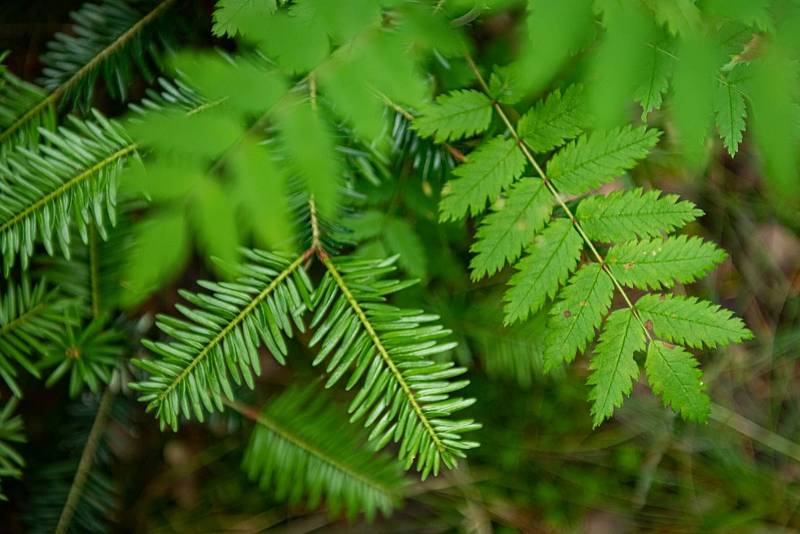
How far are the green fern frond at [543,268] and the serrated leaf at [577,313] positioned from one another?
21 millimetres

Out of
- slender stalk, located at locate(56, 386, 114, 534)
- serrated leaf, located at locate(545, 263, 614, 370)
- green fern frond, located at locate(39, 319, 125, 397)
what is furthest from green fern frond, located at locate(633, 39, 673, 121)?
slender stalk, located at locate(56, 386, 114, 534)

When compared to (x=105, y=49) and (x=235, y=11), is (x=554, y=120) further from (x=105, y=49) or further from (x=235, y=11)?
(x=105, y=49)

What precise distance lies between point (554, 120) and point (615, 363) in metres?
0.37

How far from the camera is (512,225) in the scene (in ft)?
2.94

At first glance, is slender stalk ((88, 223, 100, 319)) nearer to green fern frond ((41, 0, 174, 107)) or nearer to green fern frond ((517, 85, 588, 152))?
green fern frond ((41, 0, 174, 107))

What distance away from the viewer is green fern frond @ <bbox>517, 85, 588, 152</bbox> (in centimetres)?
90

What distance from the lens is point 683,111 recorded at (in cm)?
51

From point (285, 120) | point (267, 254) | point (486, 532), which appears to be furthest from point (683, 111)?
point (486, 532)

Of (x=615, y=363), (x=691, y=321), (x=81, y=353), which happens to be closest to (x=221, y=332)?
(x=81, y=353)

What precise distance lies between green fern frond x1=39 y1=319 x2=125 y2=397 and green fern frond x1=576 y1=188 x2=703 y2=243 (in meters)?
0.89

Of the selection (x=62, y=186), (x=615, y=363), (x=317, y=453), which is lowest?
(x=317, y=453)

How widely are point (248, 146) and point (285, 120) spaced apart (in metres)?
0.04

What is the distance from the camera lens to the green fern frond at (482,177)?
36.3 inches

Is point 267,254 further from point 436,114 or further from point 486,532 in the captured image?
point 486,532
